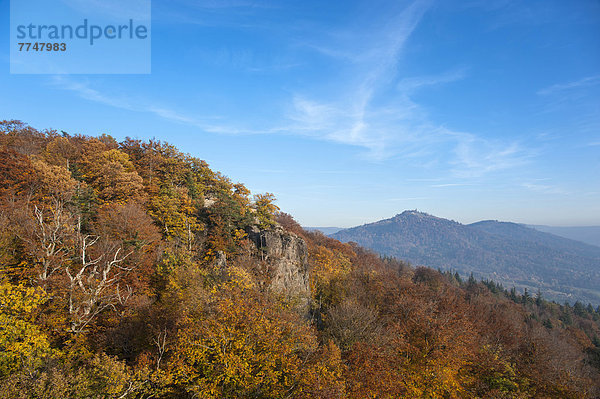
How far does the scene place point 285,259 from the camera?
45688mm

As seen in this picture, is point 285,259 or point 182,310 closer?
point 182,310

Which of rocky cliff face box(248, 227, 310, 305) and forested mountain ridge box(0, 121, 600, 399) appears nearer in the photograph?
forested mountain ridge box(0, 121, 600, 399)

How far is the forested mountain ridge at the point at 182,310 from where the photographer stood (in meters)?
17.7

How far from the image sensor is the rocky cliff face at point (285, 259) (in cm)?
4369

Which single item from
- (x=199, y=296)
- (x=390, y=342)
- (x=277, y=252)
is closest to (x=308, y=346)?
(x=199, y=296)

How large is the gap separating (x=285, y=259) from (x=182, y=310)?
24.3m

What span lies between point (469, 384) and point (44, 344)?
3548 centimetres

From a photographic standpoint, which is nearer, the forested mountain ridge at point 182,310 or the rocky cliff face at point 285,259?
the forested mountain ridge at point 182,310

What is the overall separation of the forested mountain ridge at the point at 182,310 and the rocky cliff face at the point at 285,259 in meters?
0.27

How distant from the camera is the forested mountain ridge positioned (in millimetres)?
17656

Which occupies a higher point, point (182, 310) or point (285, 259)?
point (285, 259)

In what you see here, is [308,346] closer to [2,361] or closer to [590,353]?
[2,361]

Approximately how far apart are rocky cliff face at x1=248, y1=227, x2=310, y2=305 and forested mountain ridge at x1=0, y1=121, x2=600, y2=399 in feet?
0.87

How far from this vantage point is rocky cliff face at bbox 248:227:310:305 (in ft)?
143
